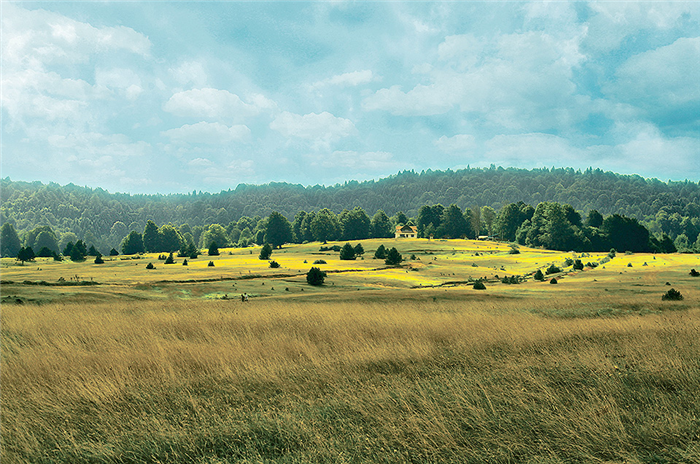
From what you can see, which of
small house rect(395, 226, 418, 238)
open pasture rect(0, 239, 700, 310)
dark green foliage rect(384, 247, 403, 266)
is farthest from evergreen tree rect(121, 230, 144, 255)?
dark green foliage rect(384, 247, 403, 266)

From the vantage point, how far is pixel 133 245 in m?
128

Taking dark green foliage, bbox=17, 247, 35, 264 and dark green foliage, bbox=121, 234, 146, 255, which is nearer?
dark green foliage, bbox=17, 247, 35, 264

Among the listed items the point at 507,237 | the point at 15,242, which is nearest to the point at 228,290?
the point at 507,237

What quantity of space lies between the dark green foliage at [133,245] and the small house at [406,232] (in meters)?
86.2

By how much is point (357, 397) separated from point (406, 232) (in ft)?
509

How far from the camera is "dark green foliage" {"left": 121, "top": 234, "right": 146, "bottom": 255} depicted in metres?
127

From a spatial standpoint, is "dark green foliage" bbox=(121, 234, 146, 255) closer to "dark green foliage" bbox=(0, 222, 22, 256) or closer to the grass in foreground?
"dark green foliage" bbox=(0, 222, 22, 256)

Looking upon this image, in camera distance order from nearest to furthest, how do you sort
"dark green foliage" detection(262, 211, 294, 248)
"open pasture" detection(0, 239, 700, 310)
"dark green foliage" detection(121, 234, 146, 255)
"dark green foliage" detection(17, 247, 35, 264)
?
"open pasture" detection(0, 239, 700, 310) < "dark green foliage" detection(17, 247, 35, 264) < "dark green foliage" detection(121, 234, 146, 255) < "dark green foliage" detection(262, 211, 294, 248)

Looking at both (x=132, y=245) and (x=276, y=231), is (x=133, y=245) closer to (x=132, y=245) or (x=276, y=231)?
(x=132, y=245)

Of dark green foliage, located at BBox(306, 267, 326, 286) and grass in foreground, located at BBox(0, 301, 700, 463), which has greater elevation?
grass in foreground, located at BBox(0, 301, 700, 463)

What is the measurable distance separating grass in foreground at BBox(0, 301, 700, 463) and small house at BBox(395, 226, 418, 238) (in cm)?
14772

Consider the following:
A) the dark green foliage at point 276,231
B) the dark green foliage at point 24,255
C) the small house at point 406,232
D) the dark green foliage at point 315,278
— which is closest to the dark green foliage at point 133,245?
the dark green foliage at point 276,231

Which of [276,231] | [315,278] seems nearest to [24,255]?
[315,278]

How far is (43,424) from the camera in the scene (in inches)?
250
